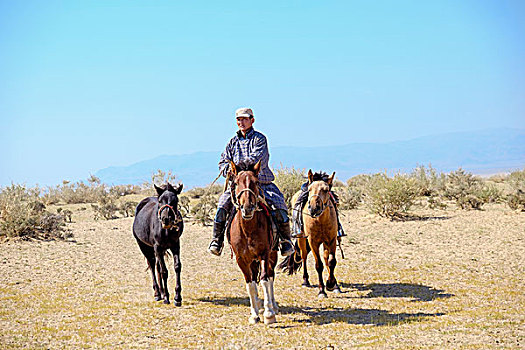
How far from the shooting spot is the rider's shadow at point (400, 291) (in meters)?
8.58

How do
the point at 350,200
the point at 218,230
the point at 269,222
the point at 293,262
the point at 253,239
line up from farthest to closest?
Result: the point at 350,200, the point at 293,262, the point at 218,230, the point at 269,222, the point at 253,239

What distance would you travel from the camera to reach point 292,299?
867 centimetres

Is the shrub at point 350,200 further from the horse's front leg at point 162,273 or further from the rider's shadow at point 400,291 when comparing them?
the horse's front leg at point 162,273

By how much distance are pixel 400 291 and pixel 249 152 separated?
13.4ft

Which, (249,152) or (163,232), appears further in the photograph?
(163,232)

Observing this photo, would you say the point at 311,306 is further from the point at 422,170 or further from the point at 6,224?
the point at 422,170

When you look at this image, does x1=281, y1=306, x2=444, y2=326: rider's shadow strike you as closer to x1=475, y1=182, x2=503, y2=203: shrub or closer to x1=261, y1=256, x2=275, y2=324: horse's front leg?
x1=261, y1=256, x2=275, y2=324: horse's front leg

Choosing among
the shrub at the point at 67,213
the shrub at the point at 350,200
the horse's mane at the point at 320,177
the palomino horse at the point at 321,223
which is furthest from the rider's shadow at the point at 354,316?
the shrub at the point at 67,213

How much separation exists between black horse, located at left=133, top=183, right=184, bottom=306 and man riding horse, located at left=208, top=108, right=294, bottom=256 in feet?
3.57

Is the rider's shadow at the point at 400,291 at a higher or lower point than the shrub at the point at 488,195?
lower

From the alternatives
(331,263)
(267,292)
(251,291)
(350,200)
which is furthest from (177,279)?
(350,200)

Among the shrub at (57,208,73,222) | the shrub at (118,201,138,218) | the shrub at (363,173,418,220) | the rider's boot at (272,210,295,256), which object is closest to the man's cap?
the rider's boot at (272,210,295,256)

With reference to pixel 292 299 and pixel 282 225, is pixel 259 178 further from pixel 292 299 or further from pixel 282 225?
pixel 292 299

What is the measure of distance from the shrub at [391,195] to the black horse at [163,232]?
452 inches
